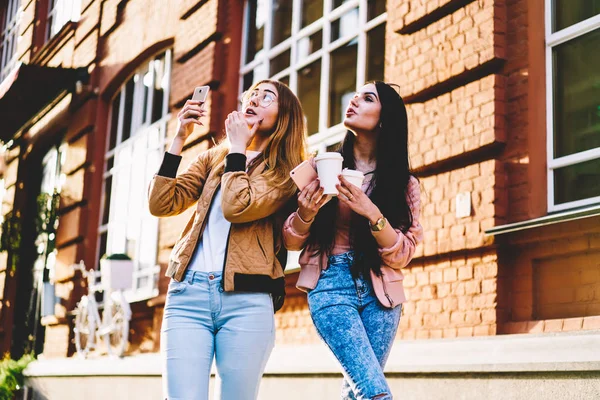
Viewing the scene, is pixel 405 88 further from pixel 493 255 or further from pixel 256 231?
pixel 256 231

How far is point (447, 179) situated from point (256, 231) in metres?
2.23

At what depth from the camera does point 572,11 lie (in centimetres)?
489

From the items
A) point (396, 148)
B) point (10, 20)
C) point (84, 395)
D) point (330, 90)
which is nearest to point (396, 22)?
point (330, 90)

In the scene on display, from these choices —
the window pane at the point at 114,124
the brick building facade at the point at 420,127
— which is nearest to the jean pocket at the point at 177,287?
the brick building facade at the point at 420,127

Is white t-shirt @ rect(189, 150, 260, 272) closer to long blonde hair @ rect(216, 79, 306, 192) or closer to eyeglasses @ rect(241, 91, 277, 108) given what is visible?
long blonde hair @ rect(216, 79, 306, 192)

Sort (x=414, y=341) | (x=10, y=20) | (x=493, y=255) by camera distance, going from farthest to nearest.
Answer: (x=10, y=20), (x=414, y=341), (x=493, y=255)

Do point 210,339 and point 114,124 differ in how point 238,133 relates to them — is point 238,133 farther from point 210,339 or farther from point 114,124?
point 114,124

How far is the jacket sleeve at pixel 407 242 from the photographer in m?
3.23

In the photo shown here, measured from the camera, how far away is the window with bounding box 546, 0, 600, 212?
4.64m

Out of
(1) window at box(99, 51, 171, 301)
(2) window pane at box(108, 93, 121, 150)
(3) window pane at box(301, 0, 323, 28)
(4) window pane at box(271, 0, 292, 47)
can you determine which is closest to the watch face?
(3) window pane at box(301, 0, 323, 28)

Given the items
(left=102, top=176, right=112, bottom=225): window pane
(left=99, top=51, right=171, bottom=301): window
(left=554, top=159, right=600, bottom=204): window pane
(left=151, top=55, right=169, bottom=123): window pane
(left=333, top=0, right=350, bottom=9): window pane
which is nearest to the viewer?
(left=554, top=159, right=600, bottom=204): window pane

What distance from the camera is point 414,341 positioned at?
17.1ft

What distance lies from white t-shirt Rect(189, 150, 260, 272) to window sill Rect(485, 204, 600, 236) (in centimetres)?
191

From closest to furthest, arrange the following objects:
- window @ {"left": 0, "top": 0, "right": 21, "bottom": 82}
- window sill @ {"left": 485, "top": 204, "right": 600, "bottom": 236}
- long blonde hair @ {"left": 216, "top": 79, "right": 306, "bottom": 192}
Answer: long blonde hair @ {"left": 216, "top": 79, "right": 306, "bottom": 192} → window sill @ {"left": 485, "top": 204, "right": 600, "bottom": 236} → window @ {"left": 0, "top": 0, "right": 21, "bottom": 82}
